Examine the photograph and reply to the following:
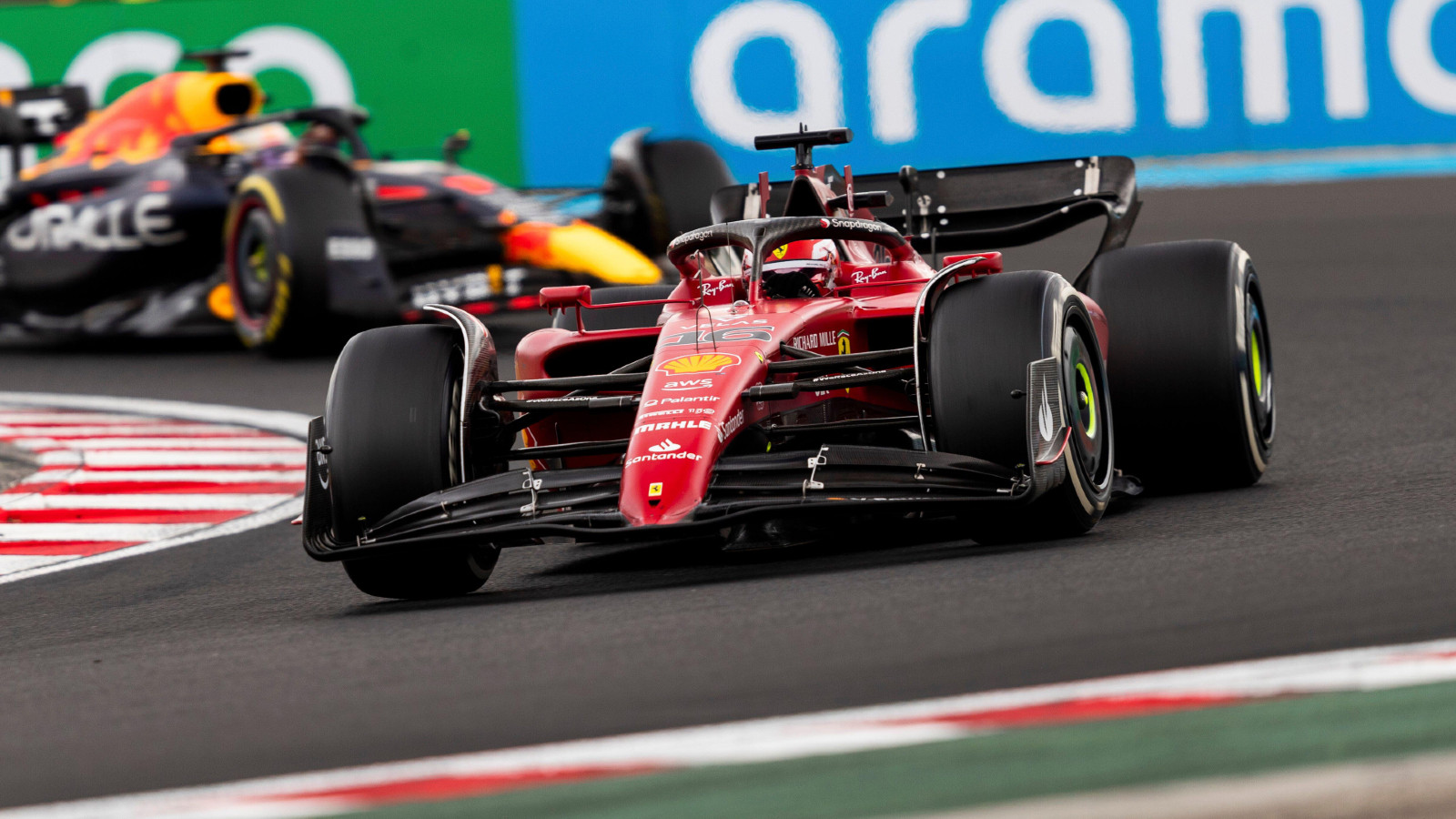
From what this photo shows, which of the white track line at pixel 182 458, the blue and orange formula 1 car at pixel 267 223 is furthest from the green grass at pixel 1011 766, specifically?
the blue and orange formula 1 car at pixel 267 223

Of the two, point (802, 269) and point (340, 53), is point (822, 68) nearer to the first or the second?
point (340, 53)

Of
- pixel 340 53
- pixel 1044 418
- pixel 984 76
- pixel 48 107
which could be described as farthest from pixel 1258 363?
pixel 340 53

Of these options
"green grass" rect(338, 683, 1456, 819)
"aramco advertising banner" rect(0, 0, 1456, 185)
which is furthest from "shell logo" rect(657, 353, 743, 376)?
"aramco advertising banner" rect(0, 0, 1456, 185)

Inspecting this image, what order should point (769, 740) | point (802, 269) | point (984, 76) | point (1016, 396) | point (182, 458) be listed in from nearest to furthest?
1. point (769, 740)
2. point (1016, 396)
3. point (802, 269)
4. point (182, 458)
5. point (984, 76)

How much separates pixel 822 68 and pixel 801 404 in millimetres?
15256

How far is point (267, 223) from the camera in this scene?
12273 millimetres

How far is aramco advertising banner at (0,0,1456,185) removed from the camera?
20.2 metres

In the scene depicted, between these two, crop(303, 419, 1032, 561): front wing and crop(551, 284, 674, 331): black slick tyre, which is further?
crop(551, 284, 674, 331): black slick tyre

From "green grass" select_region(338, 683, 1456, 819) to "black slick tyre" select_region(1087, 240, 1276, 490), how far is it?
309 centimetres

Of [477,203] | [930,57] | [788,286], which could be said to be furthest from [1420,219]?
[788,286]

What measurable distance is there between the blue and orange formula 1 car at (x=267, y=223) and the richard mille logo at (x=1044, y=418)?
263 inches

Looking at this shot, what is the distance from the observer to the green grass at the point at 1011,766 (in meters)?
3.21

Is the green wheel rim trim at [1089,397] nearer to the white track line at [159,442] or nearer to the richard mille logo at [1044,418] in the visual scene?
the richard mille logo at [1044,418]

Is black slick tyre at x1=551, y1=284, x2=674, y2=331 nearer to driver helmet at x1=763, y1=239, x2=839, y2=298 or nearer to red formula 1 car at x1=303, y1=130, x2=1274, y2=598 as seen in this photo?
red formula 1 car at x1=303, y1=130, x2=1274, y2=598
